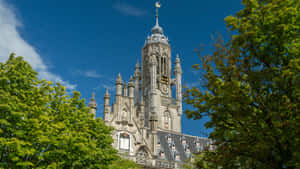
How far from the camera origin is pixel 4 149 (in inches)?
871

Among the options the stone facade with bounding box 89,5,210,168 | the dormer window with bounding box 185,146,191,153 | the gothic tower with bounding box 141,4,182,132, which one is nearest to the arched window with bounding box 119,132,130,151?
the stone facade with bounding box 89,5,210,168

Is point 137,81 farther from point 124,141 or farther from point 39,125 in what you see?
point 39,125

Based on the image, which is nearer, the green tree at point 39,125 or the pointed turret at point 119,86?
the green tree at point 39,125

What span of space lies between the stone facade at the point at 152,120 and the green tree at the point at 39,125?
12716mm

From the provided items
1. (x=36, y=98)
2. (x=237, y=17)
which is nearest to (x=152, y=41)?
(x=36, y=98)

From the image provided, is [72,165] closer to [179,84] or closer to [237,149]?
[237,149]

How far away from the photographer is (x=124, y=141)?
4853cm

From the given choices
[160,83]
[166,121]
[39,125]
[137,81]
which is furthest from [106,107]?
[137,81]

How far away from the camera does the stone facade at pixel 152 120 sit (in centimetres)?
4884

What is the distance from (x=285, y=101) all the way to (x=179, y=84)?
8159cm

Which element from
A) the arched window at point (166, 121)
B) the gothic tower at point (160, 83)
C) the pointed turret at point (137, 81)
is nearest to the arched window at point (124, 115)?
the gothic tower at point (160, 83)

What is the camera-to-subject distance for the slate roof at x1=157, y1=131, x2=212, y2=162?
56.1 meters

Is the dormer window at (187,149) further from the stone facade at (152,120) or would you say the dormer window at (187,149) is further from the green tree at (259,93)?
the green tree at (259,93)

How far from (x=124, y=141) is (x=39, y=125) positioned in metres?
26.5
